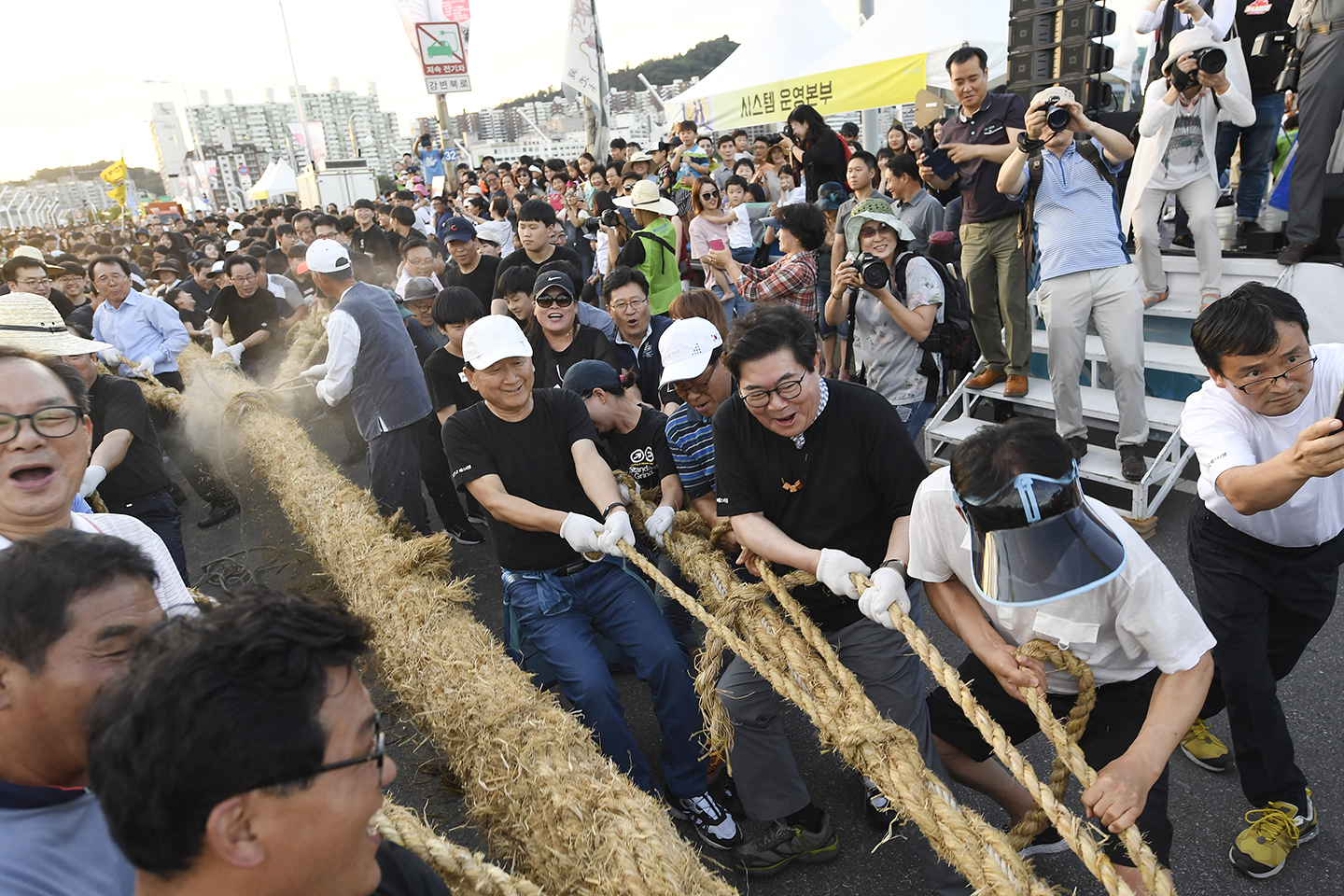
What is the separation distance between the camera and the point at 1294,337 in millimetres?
2344

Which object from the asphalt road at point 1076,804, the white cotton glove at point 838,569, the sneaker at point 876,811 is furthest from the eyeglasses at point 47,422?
the sneaker at point 876,811

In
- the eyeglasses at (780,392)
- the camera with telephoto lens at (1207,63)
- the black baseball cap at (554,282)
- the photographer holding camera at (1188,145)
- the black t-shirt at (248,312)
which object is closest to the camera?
the eyeglasses at (780,392)

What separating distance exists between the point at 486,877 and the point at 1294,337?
2.70m

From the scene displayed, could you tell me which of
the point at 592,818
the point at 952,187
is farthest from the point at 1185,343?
the point at 592,818

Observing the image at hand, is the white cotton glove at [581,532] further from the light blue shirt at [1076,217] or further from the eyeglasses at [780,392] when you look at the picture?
the light blue shirt at [1076,217]

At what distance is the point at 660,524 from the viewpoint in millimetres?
3273

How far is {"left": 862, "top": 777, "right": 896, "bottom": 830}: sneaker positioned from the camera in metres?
2.86

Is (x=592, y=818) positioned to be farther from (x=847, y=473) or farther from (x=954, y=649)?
(x=954, y=649)

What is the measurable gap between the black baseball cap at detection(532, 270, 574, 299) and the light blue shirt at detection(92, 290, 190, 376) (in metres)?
4.56

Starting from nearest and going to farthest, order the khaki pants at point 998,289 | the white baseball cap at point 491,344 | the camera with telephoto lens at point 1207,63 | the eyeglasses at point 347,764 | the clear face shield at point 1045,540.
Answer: the eyeglasses at point 347,764 < the clear face shield at point 1045,540 < the white baseball cap at point 491,344 < the camera with telephoto lens at point 1207,63 < the khaki pants at point 998,289

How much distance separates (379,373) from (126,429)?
4.98 ft

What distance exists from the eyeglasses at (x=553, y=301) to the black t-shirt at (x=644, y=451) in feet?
3.55

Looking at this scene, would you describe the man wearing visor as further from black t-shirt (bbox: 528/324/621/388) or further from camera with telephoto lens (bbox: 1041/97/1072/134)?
camera with telephoto lens (bbox: 1041/97/1072/134)

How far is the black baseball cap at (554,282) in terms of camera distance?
4.56 metres
